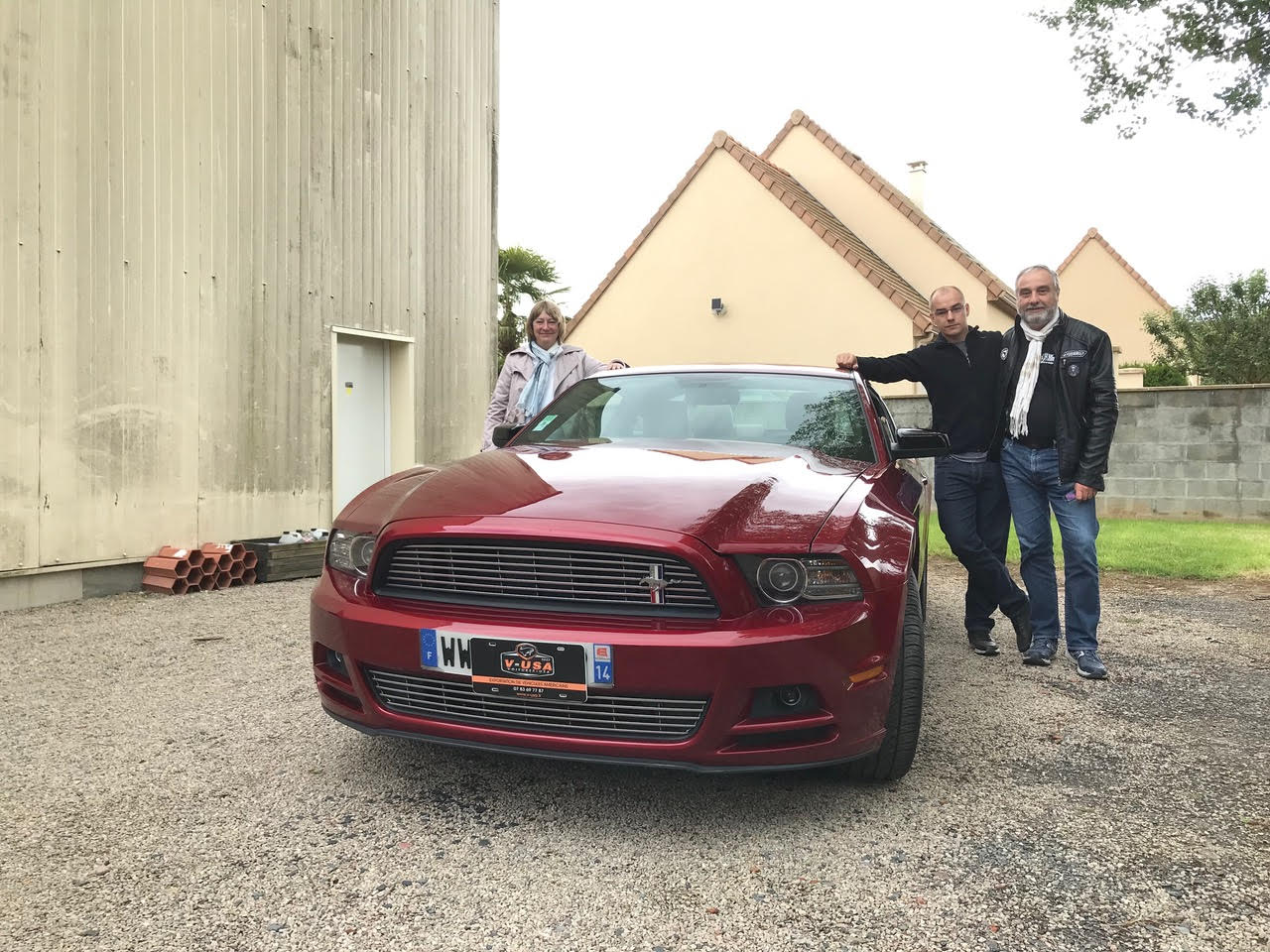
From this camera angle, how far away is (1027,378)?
4594mm

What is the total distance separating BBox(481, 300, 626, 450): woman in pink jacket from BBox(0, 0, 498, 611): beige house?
282cm

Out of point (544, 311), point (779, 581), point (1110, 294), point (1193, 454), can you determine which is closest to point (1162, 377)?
point (1110, 294)

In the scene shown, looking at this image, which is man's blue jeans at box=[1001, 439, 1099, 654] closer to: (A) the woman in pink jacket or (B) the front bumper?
(B) the front bumper

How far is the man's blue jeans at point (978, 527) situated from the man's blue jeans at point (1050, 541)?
0.12 metres

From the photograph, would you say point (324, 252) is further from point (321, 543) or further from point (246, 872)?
point (246, 872)

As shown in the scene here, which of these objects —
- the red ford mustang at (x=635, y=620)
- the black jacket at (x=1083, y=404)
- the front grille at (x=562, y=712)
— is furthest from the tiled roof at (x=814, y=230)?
the front grille at (x=562, y=712)

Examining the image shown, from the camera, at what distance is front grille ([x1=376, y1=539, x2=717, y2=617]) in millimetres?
2459

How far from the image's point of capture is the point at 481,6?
35.1ft

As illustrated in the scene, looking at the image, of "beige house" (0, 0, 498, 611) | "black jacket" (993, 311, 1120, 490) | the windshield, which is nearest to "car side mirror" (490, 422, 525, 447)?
the windshield

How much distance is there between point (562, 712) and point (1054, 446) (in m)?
3.13

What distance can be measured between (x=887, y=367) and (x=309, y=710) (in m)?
3.30

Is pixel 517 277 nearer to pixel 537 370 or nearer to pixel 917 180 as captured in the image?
pixel 917 180

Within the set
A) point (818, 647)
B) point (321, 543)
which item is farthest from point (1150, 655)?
point (321, 543)

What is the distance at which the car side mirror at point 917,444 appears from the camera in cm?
370
